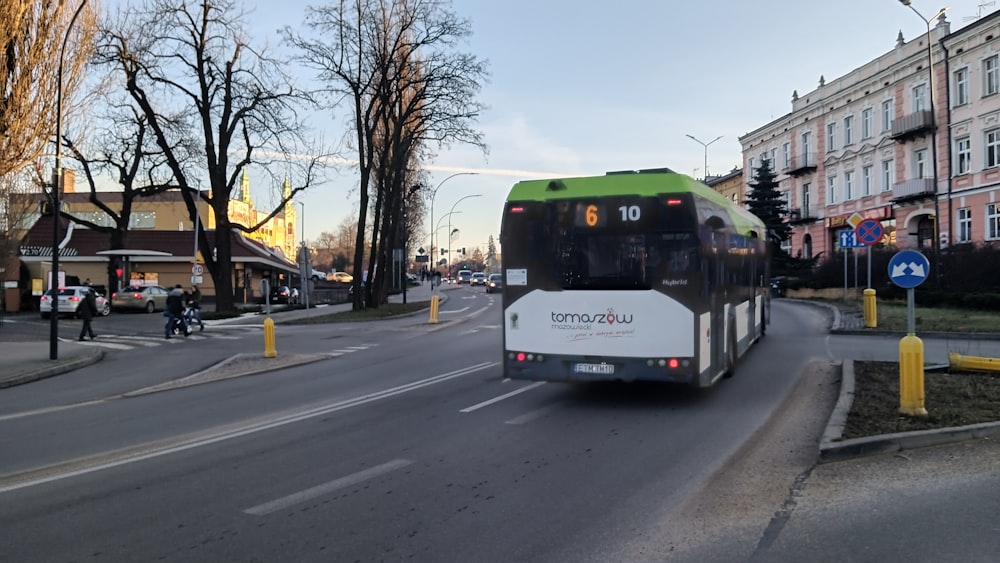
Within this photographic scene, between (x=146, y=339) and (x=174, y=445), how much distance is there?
58.6 feet

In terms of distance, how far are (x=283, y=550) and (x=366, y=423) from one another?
4363 millimetres

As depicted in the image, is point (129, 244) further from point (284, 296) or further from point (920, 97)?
point (920, 97)

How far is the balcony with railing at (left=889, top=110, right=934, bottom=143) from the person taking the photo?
39844 mm

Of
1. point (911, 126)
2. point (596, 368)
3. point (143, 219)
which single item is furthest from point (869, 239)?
point (143, 219)

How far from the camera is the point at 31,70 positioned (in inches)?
577

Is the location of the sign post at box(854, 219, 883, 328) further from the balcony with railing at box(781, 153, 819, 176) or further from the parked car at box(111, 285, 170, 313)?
the balcony with railing at box(781, 153, 819, 176)

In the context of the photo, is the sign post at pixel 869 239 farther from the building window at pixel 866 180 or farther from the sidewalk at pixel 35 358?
the building window at pixel 866 180

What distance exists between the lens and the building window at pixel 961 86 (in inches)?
1487

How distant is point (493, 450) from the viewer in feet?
24.6

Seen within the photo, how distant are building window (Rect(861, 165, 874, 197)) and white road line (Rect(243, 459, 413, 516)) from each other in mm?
47054

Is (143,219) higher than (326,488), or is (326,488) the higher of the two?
(143,219)

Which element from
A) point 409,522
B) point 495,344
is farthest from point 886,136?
point 409,522

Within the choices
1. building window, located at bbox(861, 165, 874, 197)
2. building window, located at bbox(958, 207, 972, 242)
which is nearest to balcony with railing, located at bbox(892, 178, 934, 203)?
building window, located at bbox(958, 207, 972, 242)

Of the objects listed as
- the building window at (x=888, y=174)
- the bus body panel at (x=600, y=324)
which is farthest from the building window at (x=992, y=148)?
the bus body panel at (x=600, y=324)
